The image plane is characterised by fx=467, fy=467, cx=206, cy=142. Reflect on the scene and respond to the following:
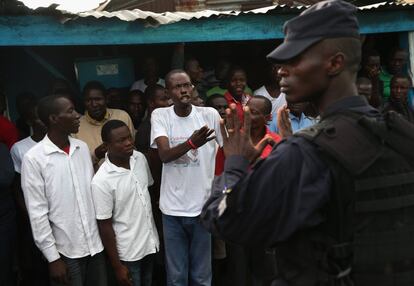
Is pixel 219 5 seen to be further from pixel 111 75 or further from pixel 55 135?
pixel 55 135

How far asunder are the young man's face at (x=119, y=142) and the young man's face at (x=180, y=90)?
531 millimetres

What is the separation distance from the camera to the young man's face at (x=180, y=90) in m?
3.87

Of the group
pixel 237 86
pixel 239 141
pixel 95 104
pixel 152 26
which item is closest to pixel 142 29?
pixel 152 26

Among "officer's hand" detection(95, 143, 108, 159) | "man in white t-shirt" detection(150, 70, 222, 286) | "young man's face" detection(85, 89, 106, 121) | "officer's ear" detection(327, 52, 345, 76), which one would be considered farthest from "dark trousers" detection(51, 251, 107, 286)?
"officer's ear" detection(327, 52, 345, 76)

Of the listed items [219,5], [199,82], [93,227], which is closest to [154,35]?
[199,82]

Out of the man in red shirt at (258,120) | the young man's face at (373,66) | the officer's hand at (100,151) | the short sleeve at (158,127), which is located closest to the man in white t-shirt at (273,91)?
the young man's face at (373,66)

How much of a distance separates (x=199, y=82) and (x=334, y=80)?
4.26 m

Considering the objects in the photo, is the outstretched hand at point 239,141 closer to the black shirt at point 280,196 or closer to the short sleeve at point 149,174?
the black shirt at point 280,196

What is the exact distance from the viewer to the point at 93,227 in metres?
3.50

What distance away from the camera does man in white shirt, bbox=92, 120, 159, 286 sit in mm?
3500

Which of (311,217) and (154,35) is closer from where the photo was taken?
(311,217)

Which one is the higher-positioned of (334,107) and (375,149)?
(334,107)

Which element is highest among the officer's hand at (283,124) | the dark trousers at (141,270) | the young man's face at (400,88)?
the officer's hand at (283,124)

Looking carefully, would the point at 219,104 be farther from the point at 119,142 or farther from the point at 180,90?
the point at 119,142
